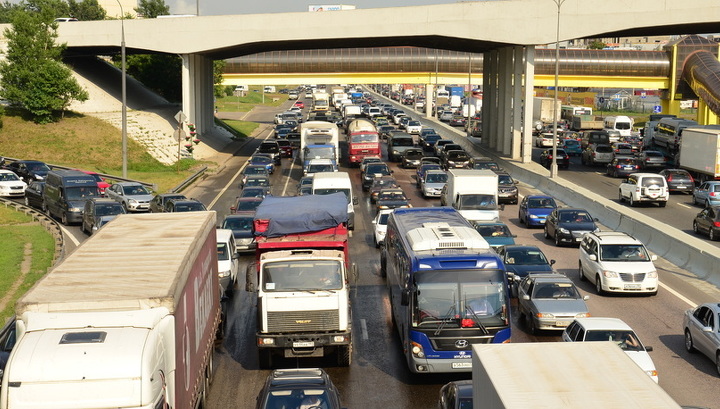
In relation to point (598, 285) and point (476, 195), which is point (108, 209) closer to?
point (476, 195)

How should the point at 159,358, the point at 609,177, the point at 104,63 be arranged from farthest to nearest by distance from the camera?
the point at 104,63 < the point at 609,177 < the point at 159,358

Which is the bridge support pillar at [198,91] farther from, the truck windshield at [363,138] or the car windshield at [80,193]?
the car windshield at [80,193]

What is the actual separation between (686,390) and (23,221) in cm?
3307

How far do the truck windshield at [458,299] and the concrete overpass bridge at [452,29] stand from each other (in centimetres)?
4339

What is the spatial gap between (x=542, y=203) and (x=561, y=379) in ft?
105

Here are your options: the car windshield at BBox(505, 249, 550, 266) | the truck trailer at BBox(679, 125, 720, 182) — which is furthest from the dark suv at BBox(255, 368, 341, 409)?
the truck trailer at BBox(679, 125, 720, 182)

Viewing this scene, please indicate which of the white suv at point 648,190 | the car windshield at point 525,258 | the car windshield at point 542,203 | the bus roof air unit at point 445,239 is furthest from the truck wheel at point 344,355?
the white suv at point 648,190

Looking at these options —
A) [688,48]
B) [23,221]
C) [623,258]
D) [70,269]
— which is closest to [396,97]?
[688,48]

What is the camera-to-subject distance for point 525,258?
29.4 meters

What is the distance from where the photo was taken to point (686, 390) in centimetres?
1975

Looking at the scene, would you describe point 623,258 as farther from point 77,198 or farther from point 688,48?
point 688,48

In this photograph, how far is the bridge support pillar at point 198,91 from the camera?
70.0 meters

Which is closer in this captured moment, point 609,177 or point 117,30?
point 609,177

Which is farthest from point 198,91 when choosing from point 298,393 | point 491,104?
point 298,393
